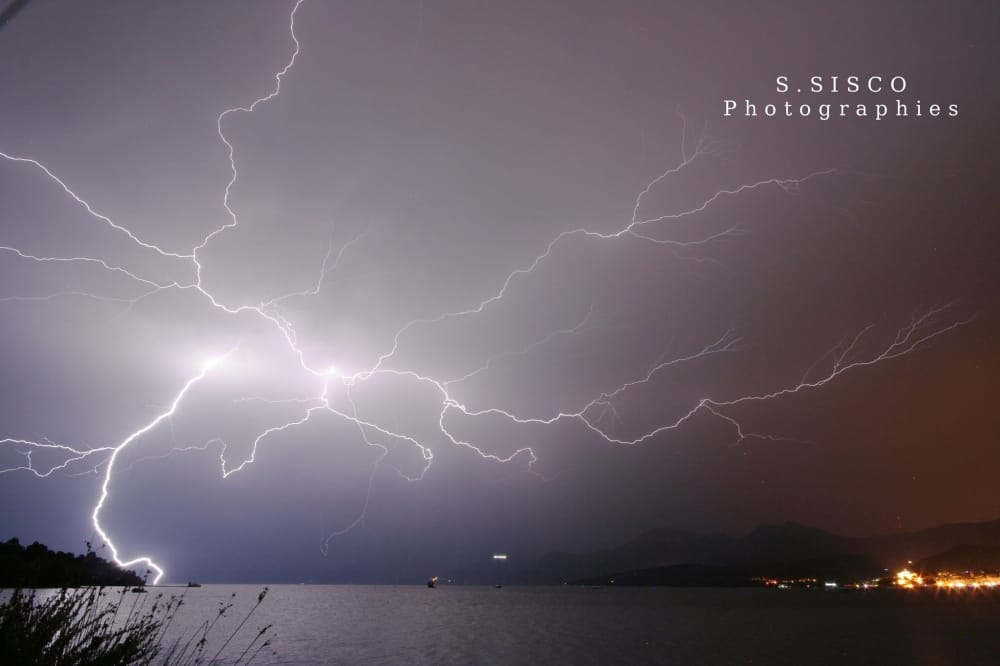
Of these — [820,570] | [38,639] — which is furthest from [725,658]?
[820,570]

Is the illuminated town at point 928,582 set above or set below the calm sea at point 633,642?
below

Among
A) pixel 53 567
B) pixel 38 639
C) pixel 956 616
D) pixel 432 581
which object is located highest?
pixel 53 567

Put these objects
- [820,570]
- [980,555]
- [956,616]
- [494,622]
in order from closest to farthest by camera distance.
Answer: [494,622] < [956,616] < [980,555] < [820,570]

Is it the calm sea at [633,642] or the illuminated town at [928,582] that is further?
the illuminated town at [928,582]

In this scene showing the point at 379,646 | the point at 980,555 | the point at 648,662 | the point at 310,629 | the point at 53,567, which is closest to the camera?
the point at 53,567

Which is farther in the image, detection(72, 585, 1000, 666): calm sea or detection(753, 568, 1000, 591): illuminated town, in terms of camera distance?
detection(753, 568, 1000, 591): illuminated town

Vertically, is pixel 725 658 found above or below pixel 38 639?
below

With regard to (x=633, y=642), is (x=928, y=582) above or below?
below

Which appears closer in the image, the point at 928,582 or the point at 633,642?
the point at 633,642

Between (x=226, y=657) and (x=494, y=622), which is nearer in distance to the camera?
(x=226, y=657)

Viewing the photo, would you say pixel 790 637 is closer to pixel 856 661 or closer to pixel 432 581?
pixel 856 661

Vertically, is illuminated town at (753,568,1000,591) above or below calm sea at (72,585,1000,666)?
below
